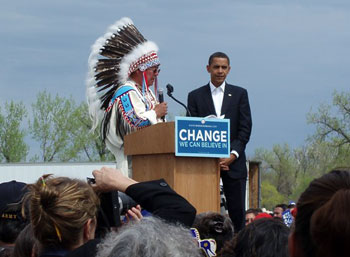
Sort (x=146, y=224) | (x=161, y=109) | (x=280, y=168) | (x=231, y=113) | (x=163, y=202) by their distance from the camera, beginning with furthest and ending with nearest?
(x=280, y=168), (x=231, y=113), (x=161, y=109), (x=163, y=202), (x=146, y=224)

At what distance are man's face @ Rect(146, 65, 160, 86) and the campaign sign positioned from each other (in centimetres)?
106

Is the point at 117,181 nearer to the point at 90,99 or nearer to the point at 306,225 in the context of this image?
the point at 306,225

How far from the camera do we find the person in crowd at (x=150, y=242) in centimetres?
213

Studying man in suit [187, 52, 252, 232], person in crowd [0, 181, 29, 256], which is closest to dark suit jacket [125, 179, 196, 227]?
person in crowd [0, 181, 29, 256]

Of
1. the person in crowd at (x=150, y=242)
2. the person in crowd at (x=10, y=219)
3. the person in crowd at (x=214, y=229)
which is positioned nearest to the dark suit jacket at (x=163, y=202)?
the person in crowd at (x=150, y=242)

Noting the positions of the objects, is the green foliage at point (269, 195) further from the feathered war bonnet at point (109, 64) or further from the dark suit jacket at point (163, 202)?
the dark suit jacket at point (163, 202)

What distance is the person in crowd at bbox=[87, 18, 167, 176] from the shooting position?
699 centimetres

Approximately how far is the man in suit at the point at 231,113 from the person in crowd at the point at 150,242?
194 inches

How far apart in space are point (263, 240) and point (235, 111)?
4.67m

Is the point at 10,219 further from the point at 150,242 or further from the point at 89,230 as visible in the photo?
the point at 150,242

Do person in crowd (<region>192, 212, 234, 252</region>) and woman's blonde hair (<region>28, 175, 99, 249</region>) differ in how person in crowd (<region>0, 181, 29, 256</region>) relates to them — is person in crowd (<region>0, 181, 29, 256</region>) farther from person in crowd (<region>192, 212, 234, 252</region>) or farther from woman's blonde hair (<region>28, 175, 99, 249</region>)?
person in crowd (<region>192, 212, 234, 252</region>)

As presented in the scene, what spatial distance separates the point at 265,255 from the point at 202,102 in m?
4.76

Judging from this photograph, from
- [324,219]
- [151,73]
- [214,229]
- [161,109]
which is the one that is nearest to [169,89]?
[161,109]

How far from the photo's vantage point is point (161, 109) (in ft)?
22.3
